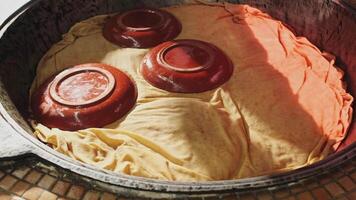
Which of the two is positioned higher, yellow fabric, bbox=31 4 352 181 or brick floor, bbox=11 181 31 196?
brick floor, bbox=11 181 31 196

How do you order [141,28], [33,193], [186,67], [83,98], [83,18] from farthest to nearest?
[83,18] → [141,28] → [186,67] → [83,98] → [33,193]

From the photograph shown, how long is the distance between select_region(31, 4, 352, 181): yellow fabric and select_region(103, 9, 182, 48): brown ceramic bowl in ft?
0.34

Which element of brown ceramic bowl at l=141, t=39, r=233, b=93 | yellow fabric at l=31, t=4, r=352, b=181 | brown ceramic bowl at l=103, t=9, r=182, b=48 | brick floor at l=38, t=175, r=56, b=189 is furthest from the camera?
brown ceramic bowl at l=103, t=9, r=182, b=48

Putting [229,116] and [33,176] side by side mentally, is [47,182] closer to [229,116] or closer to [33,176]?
[33,176]

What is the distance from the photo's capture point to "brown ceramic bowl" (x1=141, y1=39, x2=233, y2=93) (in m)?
3.29

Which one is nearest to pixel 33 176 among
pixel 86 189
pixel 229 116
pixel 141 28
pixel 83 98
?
pixel 86 189

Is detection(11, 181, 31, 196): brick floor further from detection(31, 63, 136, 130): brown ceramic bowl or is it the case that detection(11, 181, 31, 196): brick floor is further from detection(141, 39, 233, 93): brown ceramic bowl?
detection(141, 39, 233, 93): brown ceramic bowl

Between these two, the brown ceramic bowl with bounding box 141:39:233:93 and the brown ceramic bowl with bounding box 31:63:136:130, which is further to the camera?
the brown ceramic bowl with bounding box 141:39:233:93

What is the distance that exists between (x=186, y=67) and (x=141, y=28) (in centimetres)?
75

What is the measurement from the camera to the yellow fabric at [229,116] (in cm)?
265

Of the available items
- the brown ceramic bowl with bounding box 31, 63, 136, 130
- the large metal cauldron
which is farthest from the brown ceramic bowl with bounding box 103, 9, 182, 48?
the brown ceramic bowl with bounding box 31, 63, 136, 130

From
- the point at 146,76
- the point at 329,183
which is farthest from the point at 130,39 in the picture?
the point at 329,183

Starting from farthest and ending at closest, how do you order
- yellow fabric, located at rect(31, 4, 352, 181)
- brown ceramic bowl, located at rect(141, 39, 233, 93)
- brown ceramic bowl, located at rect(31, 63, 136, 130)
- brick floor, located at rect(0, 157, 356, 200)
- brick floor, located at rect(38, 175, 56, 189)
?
1. brown ceramic bowl, located at rect(141, 39, 233, 93)
2. brown ceramic bowl, located at rect(31, 63, 136, 130)
3. yellow fabric, located at rect(31, 4, 352, 181)
4. brick floor, located at rect(38, 175, 56, 189)
5. brick floor, located at rect(0, 157, 356, 200)

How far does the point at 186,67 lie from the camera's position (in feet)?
11.1
